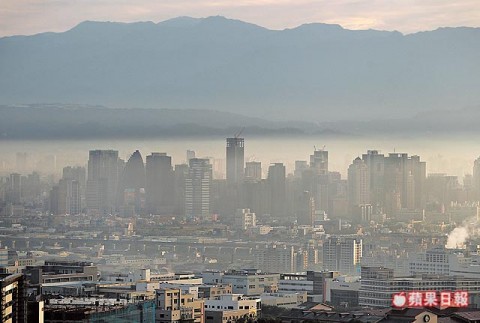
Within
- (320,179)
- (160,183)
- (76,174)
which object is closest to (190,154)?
(160,183)

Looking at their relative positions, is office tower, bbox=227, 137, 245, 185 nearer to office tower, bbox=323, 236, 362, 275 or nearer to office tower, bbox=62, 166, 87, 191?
office tower, bbox=62, 166, 87, 191

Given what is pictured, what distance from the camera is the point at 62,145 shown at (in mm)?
45875

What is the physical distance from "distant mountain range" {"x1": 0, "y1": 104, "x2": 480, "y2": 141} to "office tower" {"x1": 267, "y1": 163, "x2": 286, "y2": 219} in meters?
2.11

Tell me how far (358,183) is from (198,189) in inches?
192

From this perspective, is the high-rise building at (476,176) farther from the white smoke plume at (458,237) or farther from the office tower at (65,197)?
the office tower at (65,197)

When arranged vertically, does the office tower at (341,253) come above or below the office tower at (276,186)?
below

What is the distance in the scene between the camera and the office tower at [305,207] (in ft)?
167

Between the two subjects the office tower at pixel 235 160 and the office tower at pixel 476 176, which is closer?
the office tower at pixel 476 176

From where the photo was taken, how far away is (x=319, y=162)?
5278 centimetres

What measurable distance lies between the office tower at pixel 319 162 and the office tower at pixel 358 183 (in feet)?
3.31

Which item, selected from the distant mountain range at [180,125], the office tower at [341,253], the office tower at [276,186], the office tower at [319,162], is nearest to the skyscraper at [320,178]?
the office tower at [319,162]

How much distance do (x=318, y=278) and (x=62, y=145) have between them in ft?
54.8

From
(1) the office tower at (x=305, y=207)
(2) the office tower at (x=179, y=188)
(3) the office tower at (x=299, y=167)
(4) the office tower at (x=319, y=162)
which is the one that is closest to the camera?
(2) the office tower at (x=179, y=188)

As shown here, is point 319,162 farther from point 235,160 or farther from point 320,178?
point 235,160
